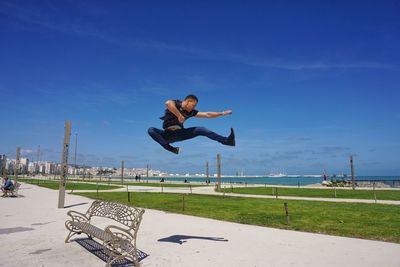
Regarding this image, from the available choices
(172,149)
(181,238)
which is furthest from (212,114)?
(181,238)

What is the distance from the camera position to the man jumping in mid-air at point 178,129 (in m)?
6.14

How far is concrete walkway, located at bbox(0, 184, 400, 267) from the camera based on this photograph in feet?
22.3

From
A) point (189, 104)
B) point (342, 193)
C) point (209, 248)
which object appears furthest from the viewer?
point (342, 193)

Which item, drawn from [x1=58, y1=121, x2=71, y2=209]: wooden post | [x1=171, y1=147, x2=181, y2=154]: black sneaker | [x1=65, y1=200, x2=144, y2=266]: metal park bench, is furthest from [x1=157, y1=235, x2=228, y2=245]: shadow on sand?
[x1=58, y1=121, x2=71, y2=209]: wooden post

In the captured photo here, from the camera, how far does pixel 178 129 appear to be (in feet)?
20.7

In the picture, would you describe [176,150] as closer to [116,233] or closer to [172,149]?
[172,149]

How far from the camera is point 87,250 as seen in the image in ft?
25.3

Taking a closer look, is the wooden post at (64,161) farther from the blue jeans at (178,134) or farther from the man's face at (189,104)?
the man's face at (189,104)

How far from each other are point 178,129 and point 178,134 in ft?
0.36

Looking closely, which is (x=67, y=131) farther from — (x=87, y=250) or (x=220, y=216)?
(x=87, y=250)

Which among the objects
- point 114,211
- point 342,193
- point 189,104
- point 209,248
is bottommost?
point 209,248

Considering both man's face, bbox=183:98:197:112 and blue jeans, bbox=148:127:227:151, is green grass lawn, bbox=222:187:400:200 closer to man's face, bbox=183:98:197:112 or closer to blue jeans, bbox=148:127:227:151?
blue jeans, bbox=148:127:227:151

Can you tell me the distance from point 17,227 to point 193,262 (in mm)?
7033

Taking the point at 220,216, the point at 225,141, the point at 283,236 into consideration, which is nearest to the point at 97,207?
the point at 225,141
